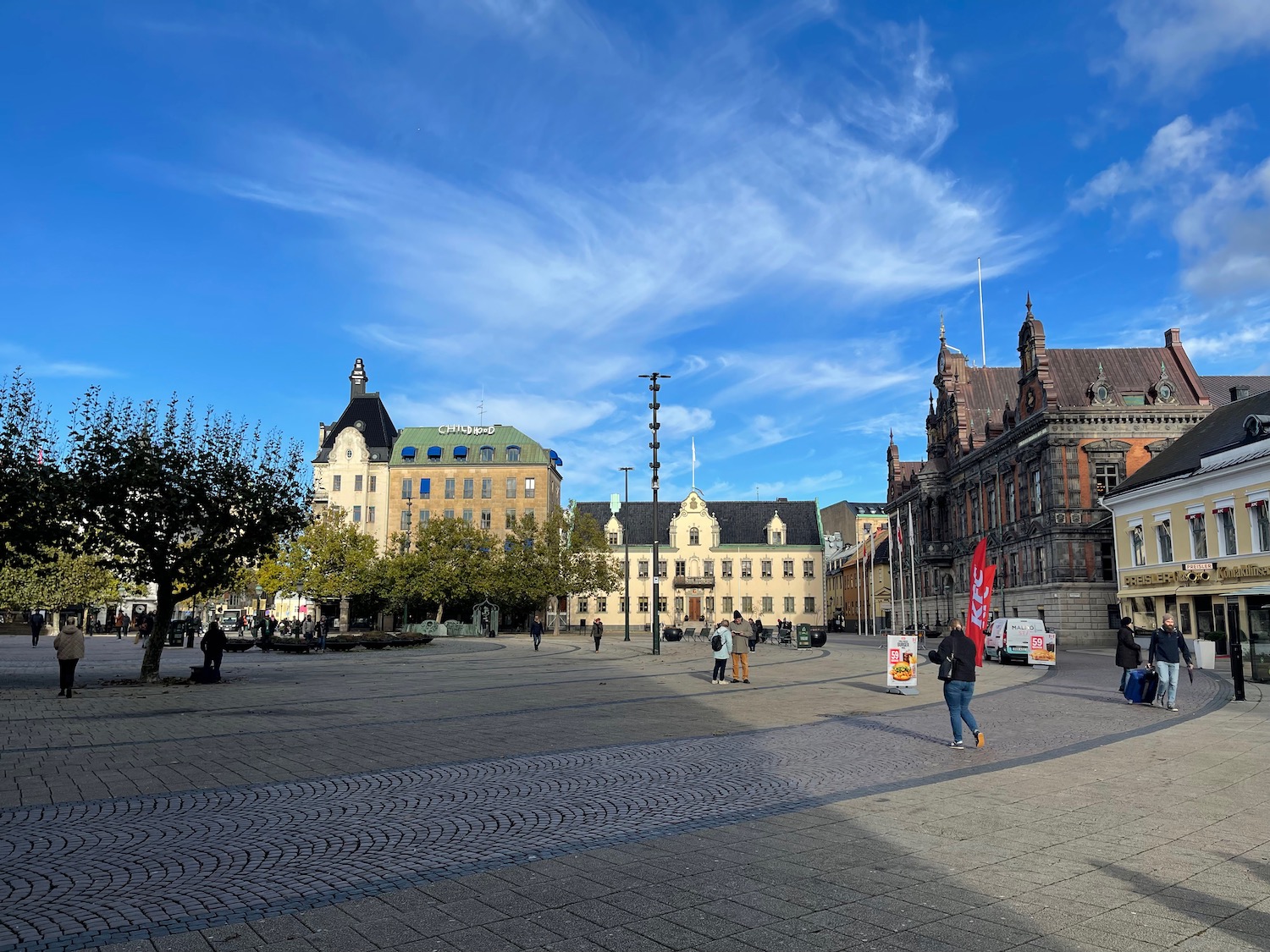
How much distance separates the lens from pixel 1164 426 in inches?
2199

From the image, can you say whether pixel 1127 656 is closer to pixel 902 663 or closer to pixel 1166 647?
pixel 1166 647

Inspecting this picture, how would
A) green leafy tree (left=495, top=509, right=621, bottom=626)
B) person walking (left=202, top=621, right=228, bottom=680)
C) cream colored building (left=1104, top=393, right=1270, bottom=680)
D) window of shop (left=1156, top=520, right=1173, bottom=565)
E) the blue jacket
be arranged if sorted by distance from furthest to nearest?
1. green leafy tree (left=495, top=509, right=621, bottom=626)
2. window of shop (left=1156, top=520, right=1173, bottom=565)
3. cream colored building (left=1104, top=393, right=1270, bottom=680)
4. person walking (left=202, top=621, right=228, bottom=680)
5. the blue jacket

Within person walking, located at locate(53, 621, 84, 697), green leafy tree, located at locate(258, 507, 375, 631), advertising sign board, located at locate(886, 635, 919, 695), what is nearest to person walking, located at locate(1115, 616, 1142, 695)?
advertising sign board, located at locate(886, 635, 919, 695)

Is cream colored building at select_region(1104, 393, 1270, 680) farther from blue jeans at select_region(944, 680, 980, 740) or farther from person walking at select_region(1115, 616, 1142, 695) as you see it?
blue jeans at select_region(944, 680, 980, 740)

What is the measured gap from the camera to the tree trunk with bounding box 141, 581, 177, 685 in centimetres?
2383

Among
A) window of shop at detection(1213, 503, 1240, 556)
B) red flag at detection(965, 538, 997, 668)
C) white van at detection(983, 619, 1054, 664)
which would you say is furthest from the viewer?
window of shop at detection(1213, 503, 1240, 556)

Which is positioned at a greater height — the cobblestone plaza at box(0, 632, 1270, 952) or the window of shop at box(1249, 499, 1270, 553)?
the window of shop at box(1249, 499, 1270, 553)

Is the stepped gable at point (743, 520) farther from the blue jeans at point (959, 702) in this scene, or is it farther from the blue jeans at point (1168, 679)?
the blue jeans at point (959, 702)

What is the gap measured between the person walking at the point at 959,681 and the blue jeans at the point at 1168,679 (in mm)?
6693

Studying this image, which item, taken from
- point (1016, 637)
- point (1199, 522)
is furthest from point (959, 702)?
point (1199, 522)

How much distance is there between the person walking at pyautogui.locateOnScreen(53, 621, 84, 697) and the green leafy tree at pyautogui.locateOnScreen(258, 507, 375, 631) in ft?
165

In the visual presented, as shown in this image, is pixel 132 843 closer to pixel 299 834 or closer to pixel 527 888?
pixel 299 834

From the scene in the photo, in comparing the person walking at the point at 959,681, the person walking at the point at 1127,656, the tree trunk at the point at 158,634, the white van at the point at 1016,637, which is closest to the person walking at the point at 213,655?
the tree trunk at the point at 158,634

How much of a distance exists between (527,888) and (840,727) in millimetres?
9944
